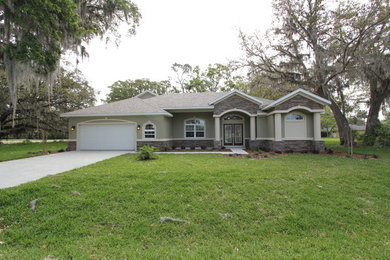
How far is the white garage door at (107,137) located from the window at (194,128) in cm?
381

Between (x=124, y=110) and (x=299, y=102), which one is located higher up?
(x=299, y=102)

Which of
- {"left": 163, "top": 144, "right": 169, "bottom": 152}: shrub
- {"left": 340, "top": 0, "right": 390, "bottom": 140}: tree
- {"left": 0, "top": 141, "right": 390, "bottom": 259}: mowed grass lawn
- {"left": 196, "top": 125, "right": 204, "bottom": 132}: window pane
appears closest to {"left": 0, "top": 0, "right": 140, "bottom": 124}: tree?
{"left": 0, "top": 141, "right": 390, "bottom": 259}: mowed grass lawn

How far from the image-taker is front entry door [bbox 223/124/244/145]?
13.2 meters

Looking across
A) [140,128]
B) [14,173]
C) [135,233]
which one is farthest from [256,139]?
[14,173]

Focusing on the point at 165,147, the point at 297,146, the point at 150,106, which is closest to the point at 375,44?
the point at 297,146

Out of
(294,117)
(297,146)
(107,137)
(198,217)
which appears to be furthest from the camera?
(107,137)

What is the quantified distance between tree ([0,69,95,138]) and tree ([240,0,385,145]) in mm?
16738

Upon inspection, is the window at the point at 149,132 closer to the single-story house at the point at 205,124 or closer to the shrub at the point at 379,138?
the single-story house at the point at 205,124

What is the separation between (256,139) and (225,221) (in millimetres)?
9424

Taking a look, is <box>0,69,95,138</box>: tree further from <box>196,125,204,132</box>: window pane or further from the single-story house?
<box>196,125,204,132</box>: window pane

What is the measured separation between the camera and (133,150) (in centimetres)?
1155

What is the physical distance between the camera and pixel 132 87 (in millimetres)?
30984

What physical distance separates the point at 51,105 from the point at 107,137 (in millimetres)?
11370

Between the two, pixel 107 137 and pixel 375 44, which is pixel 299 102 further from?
pixel 107 137
